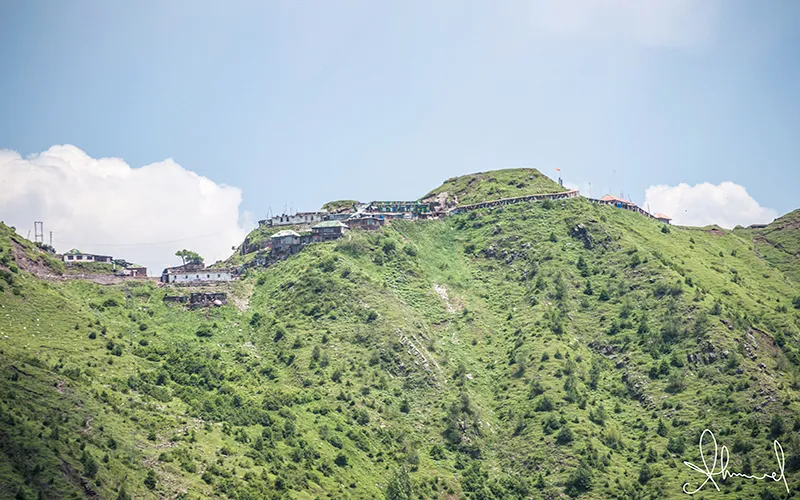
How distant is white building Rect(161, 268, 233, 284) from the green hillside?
4.14m

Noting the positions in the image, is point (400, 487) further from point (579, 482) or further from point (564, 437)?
point (564, 437)

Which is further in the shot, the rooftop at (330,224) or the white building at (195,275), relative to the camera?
the rooftop at (330,224)

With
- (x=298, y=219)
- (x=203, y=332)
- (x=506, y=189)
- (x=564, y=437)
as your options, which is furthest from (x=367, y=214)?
(x=564, y=437)

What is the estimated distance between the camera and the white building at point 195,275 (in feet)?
516

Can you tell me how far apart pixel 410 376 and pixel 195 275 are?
42.3m

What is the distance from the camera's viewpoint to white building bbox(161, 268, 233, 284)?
6186 inches

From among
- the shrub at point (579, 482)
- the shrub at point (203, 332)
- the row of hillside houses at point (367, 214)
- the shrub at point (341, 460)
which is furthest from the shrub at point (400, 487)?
the row of hillside houses at point (367, 214)

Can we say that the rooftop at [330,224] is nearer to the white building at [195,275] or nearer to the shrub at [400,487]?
the white building at [195,275]

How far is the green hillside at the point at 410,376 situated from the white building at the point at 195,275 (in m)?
4.14

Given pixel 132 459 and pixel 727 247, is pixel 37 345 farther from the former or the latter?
pixel 727 247

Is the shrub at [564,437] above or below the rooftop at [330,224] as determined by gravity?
below

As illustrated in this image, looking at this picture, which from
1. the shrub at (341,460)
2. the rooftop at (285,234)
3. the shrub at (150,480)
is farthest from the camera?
the rooftop at (285,234)
